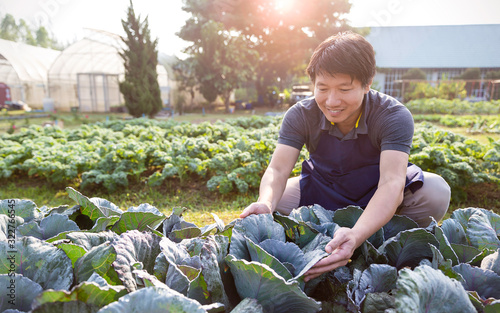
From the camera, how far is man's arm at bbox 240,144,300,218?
1.68 m

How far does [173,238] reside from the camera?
1.25 meters

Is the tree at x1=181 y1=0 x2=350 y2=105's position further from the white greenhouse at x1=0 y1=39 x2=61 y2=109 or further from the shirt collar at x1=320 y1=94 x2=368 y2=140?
the shirt collar at x1=320 y1=94 x2=368 y2=140

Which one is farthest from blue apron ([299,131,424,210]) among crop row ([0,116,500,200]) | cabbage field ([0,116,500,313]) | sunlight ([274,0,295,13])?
sunlight ([274,0,295,13])

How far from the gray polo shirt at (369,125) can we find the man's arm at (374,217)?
10 centimetres

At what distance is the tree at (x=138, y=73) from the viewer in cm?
1338

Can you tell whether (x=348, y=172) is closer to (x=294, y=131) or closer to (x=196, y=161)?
(x=294, y=131)

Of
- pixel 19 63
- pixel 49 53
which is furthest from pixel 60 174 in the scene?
pixel 49 53

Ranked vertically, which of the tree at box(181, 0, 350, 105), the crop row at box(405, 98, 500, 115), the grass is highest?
the tree at box(181, 0, 350, 105)

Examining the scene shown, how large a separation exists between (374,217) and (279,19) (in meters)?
19.9

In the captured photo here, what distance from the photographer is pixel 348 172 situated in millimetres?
1972

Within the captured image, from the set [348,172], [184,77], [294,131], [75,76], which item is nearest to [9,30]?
[75,76]

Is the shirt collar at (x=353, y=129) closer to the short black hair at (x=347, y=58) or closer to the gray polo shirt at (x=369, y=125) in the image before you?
the gray polo shirt at (x=369, y=125)

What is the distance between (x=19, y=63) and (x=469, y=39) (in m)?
33.9

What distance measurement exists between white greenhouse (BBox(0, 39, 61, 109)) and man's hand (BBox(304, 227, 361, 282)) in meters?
18.5
